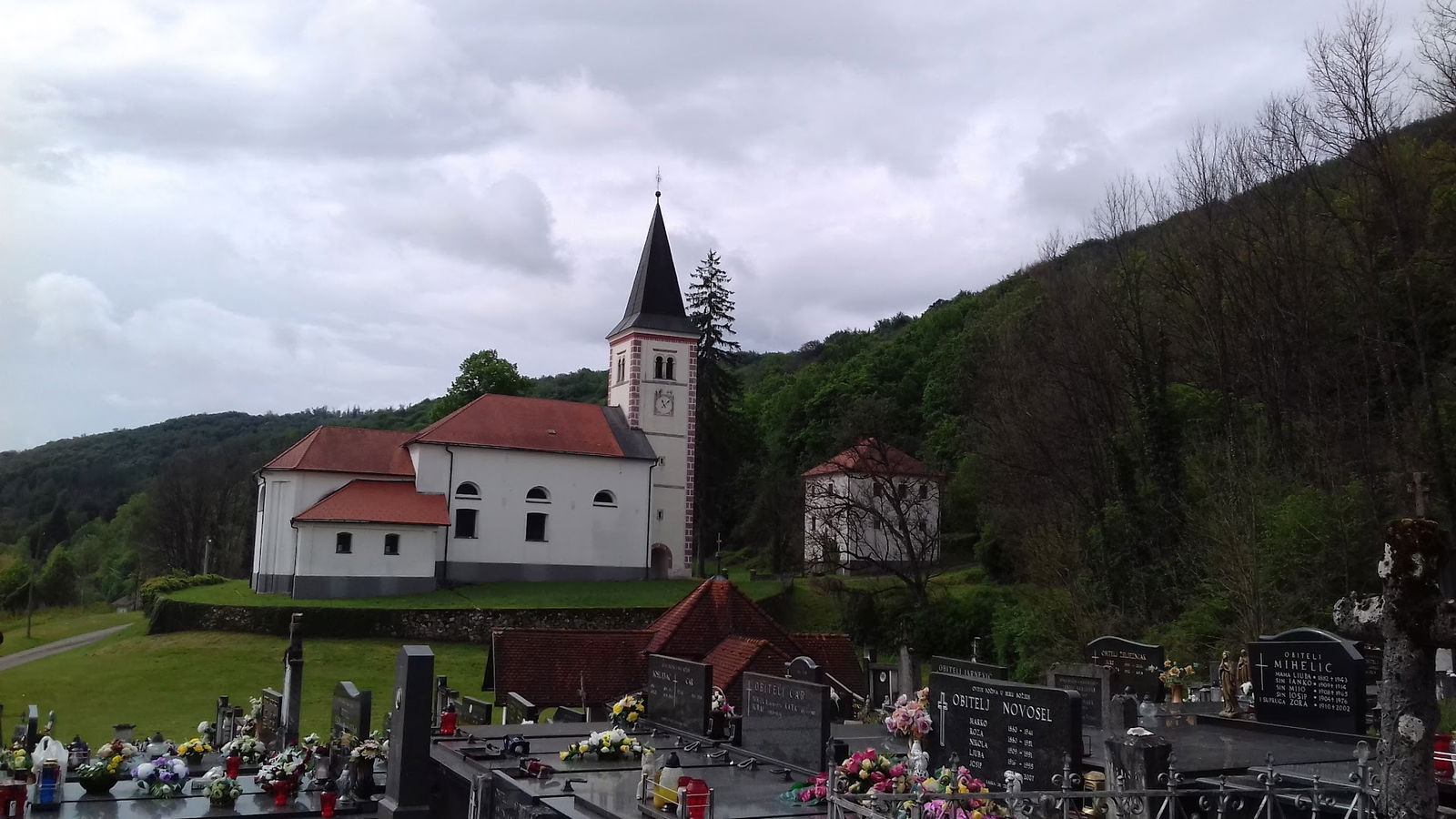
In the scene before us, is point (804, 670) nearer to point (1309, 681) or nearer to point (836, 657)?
point (1309, 681)

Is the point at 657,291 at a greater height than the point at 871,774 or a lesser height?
greater

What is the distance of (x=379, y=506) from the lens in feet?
123

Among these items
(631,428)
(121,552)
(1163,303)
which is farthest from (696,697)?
(121,552)

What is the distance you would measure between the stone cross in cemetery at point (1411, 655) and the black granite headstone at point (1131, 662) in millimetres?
9744

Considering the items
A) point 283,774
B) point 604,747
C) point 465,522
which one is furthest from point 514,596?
point 283,774

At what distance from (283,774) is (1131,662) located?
12.4 metres

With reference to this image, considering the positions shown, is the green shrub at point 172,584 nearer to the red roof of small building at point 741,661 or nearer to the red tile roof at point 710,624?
the red tile roof at point 710,624

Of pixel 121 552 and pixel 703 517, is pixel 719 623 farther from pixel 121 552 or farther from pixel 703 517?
pixel 121 552

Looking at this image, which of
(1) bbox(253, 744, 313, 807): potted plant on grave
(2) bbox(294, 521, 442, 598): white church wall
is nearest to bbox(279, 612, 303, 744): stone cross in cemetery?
(1) bbox(253, 744, 313, 807): potted plant on grave

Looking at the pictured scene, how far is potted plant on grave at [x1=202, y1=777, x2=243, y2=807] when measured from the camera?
36.2 ft

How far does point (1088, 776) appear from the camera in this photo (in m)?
8.94

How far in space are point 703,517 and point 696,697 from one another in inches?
1427

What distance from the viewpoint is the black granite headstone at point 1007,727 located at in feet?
28.8

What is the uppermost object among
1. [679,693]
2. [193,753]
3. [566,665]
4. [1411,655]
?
[1411,655]
